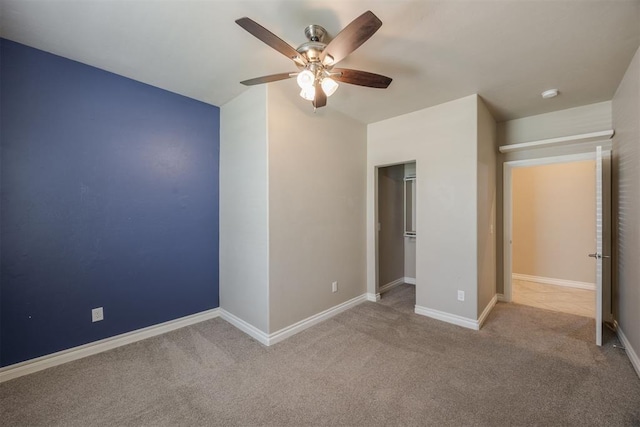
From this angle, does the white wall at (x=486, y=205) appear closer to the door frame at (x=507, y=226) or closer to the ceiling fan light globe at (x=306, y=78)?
the door frame at (x=507, y=226)

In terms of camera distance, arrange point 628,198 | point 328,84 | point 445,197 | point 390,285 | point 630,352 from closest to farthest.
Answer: point 328,84 < point 630,352 < point 628,198 < point 445,197 < point 390,285

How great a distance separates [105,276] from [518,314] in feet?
15.3

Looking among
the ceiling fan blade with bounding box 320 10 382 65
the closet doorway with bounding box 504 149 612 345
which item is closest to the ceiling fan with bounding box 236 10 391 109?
the ceiling fan blade with bounding box 320 10 382 65

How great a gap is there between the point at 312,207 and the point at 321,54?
1647 millimetres

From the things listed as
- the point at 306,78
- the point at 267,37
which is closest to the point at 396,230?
the point at 306,78

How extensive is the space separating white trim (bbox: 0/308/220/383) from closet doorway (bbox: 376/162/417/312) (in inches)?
107

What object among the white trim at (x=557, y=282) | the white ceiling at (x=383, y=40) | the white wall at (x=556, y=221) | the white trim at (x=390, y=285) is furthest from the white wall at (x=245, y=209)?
the white wall at (x=556, y=221)

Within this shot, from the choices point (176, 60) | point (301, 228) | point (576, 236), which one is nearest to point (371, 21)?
point (176, 60)

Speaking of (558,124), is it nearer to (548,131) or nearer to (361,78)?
(548,131)

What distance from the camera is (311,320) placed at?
3.02 m

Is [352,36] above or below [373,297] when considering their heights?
above

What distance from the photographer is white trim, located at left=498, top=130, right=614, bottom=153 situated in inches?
119

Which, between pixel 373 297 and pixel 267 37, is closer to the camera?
pixel 267 37

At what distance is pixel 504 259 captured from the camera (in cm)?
385
